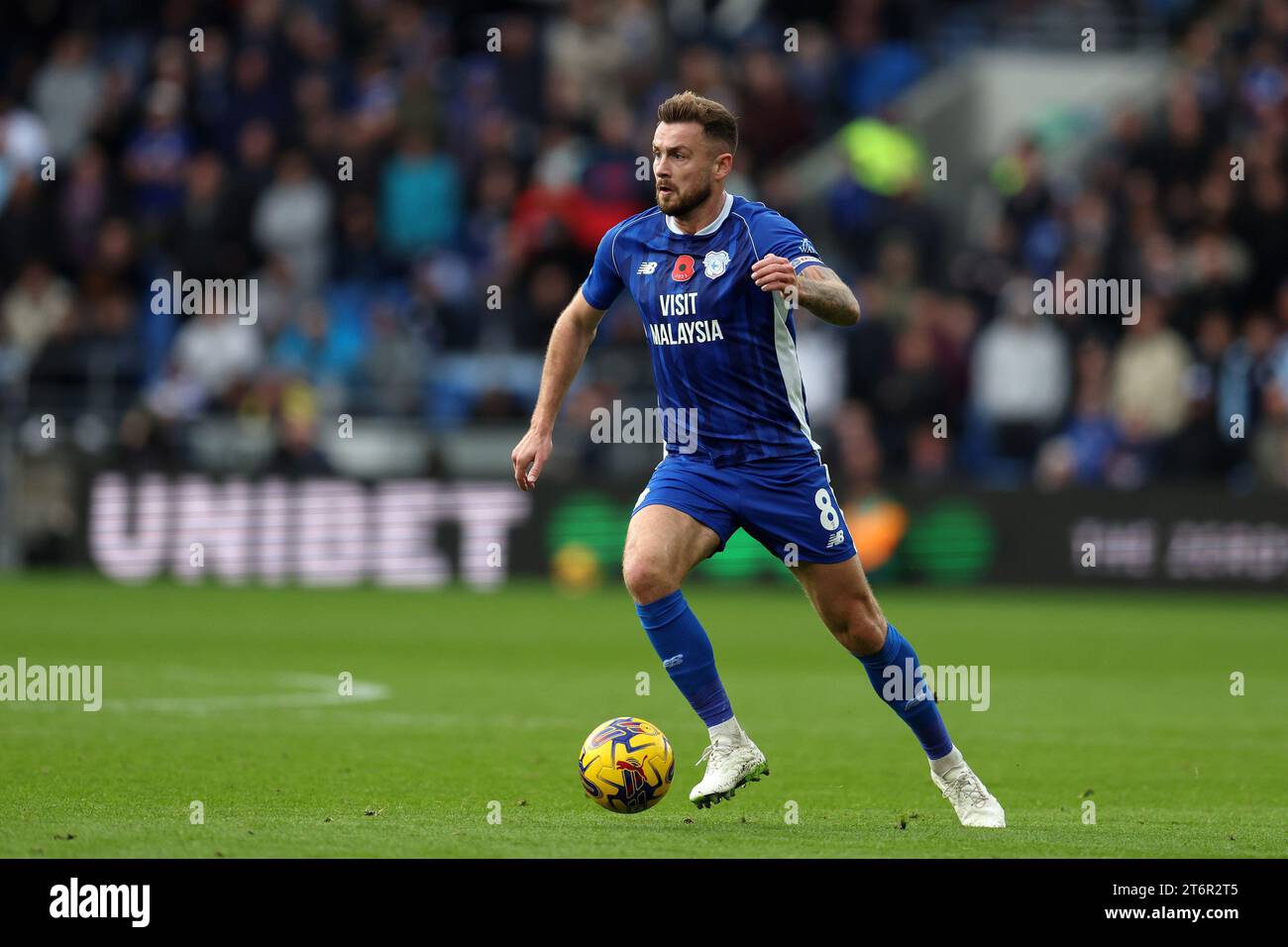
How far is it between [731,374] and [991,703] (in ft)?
17.5

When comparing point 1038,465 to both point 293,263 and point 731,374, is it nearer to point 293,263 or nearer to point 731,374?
point 293,263

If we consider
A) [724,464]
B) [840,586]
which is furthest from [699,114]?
[840,586]

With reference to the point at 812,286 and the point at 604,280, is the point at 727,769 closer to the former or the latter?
the point at 812,286

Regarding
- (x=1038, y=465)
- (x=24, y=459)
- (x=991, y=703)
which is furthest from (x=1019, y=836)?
(x=24, y=459)

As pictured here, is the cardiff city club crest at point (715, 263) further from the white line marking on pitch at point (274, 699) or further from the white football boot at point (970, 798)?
the white line marking on pitch at point (274, 699)

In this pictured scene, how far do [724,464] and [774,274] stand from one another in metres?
1.18

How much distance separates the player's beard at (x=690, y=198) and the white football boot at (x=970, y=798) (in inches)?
97.7

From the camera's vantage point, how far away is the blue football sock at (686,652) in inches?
334

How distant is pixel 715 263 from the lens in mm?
8562

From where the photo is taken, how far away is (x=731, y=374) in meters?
8.60
